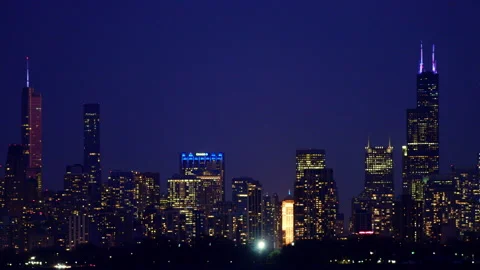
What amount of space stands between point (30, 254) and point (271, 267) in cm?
3001

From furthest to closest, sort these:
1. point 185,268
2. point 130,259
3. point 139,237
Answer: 1. point 139,237
2. point 130,259
3. point 185,268

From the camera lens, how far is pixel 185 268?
124125 mm

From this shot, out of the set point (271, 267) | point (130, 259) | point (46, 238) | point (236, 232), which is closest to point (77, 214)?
point (46, 238)

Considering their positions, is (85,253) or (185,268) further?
(85,253)

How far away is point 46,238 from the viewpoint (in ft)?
575

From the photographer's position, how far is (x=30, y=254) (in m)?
144

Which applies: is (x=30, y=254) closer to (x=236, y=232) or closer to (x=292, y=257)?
(x=292, y=257)

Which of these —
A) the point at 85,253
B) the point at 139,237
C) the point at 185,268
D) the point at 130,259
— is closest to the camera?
the point at 185,268

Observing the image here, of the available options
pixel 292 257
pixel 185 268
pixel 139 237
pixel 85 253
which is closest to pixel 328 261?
pixel 292 257

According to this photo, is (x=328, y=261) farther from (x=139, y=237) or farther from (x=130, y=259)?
(x=139, y=237)

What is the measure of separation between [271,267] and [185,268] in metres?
7.28

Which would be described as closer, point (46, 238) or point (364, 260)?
point (364, 260)

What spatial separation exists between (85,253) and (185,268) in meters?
21.3

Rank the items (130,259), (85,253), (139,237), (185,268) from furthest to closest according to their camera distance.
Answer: (139,237)
(85,253)
(130,259)
(185,268)
